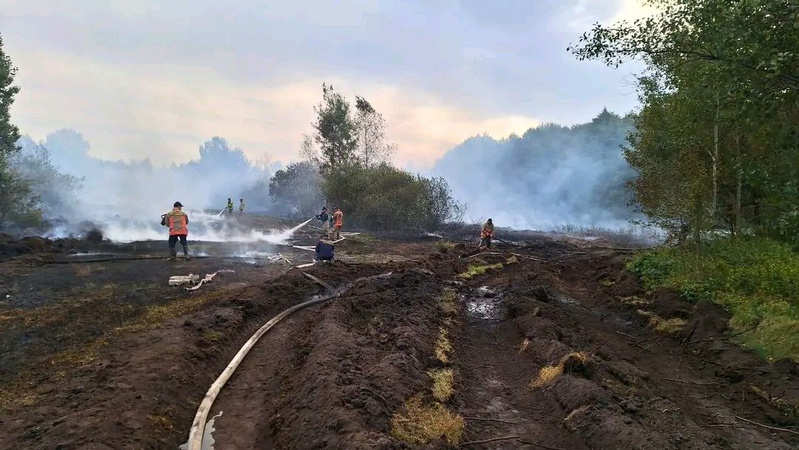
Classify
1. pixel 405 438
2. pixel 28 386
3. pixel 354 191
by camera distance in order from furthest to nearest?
1. pixel 354 191
2. pixel 28 386
3. pixel 405 438

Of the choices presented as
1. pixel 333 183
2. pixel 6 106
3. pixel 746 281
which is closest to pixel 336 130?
pixel 333 183

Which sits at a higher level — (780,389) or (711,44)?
(711,44)

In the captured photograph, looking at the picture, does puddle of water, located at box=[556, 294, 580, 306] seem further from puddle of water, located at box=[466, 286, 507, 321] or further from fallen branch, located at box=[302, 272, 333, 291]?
fallen branch, located at box=[302, 272, 333, 291]

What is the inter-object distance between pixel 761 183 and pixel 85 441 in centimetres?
986

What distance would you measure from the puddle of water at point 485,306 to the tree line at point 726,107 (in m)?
5.65

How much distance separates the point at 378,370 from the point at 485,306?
619 cm

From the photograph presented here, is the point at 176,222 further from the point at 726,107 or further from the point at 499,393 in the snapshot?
the point at 726,107

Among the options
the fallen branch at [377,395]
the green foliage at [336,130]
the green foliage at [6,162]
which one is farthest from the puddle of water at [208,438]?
the green foliage at [336,130]

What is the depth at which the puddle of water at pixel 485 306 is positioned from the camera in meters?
11.3

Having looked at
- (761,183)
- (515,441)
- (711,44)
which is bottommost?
(515,441)

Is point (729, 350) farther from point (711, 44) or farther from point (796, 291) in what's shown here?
point (711, 44)

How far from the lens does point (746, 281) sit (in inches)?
453

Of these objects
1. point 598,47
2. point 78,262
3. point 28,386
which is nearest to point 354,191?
point 78,262

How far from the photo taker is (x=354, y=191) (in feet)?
119
